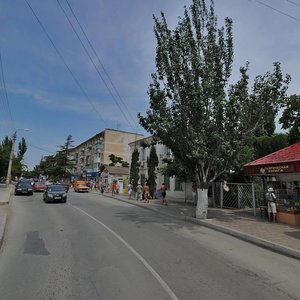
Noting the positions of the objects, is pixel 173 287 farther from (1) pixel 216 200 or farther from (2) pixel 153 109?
(1) pixel 216 200

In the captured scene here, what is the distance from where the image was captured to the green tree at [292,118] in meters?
18.8

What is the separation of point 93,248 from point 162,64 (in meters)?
10.7

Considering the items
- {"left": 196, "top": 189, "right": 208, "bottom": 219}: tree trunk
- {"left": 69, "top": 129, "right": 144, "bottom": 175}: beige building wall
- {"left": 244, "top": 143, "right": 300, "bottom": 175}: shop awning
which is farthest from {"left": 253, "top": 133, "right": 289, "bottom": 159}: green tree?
{"left": 69, "top": 129, "right": 144, "bottom": 175}: beige building wall

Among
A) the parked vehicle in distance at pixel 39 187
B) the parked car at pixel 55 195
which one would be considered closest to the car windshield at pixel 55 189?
the parked car at pixel 55 195

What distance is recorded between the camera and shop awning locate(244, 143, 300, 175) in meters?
13.7


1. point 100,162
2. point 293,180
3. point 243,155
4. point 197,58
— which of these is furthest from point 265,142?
point 100,162

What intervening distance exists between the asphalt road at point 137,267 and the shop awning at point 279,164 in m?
5.01

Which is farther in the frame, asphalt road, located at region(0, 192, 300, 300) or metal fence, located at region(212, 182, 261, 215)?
metal fence, located at region(212, 182, 261, 215)

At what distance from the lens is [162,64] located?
52.4 ft

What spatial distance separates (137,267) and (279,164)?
1027 centimetres

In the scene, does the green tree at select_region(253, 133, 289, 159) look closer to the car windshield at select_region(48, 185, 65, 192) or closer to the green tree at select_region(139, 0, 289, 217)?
the green tree at select_region(139, 0, 289, 217)

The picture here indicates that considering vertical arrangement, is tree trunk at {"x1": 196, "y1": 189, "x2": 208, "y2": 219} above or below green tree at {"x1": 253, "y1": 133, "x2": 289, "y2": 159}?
below

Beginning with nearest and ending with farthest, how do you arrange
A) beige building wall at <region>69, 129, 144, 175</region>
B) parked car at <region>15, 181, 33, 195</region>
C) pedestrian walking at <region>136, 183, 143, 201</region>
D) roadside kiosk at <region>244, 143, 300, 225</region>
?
roadside kiosk at <region>244, 143, 300, 225</region> → pedestrian walking at <region>136, 183, 143, 201</region> → parked car at <region>15, 181, 33, 195</region> → beige building wall at <region>69, 129, 144, 175</region>

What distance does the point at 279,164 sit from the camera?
47.4 ft
